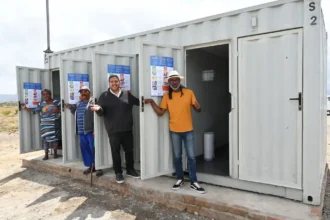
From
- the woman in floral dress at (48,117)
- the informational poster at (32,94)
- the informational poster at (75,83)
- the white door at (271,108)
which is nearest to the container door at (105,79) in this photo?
the informational poster at (75,83)

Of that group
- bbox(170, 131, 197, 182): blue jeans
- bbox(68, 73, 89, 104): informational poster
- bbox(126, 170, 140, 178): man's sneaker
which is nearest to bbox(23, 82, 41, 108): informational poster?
bbox(68, 73, 89, 104): informational poster

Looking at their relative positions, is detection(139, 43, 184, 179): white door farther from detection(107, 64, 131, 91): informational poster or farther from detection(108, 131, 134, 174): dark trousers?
detection(107, 64, 131, 91): informational poster

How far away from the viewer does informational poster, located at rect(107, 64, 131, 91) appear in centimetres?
438

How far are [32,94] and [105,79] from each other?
8.10ft

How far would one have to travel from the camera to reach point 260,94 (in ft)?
11.3

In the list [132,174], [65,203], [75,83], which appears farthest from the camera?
[75,83]

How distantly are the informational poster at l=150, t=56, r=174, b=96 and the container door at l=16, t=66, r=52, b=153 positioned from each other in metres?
3.53

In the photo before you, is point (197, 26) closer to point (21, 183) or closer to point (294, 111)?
point (294, 111)

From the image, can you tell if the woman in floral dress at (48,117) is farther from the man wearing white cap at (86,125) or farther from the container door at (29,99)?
the man wearing white cap at (86,125)

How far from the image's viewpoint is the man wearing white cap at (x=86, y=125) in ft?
15.0

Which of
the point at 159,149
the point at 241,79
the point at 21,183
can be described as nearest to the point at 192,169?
the point at 159,149

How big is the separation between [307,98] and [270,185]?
1.25 m

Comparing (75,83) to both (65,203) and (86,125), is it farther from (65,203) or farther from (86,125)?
(65,203)

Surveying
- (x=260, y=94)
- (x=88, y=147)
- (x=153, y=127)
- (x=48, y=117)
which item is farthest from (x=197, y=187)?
(x=48, y=117)
